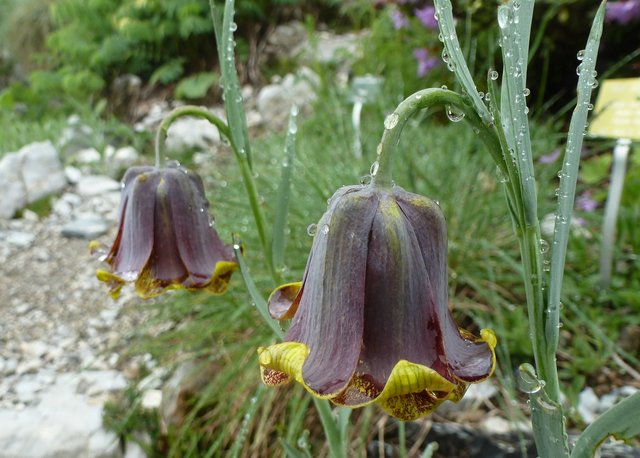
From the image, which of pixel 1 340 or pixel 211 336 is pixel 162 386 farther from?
pixel 1 340

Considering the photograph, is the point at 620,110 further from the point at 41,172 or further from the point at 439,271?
the point at 41,172

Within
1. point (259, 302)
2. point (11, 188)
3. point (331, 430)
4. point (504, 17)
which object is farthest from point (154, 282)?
point (11, 188)

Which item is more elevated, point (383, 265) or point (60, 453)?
point (383, 265)

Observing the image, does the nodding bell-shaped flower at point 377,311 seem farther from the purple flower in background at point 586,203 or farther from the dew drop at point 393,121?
the purple flower in background at point 586,203

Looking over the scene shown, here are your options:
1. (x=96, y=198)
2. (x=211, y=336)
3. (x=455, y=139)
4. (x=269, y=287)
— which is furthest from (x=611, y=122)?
(x=96, y=198)

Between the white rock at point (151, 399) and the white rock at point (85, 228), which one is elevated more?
the white rock at point (85, 228)

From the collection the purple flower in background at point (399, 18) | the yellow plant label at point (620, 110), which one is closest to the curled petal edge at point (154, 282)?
the yellow plant label at point (620, 110)

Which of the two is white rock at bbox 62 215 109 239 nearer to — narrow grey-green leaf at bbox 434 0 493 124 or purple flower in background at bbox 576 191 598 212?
purple flower in background at bbox 576 191 598 212
